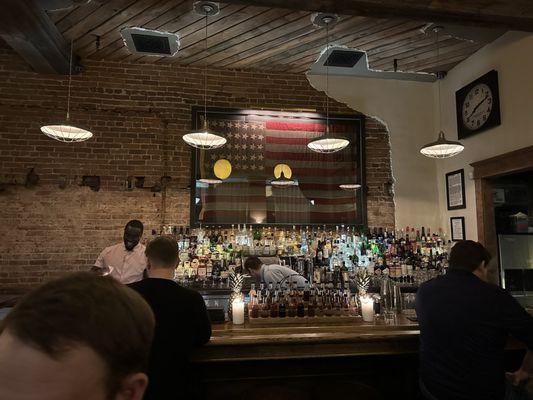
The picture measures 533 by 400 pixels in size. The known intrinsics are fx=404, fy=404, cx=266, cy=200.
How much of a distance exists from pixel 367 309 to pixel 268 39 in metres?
3.79

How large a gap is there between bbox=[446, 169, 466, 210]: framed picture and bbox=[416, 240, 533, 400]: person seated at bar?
4.16 meters

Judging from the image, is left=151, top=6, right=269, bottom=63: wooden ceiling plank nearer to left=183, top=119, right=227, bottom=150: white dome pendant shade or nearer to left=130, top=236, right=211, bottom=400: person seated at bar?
left=183, top=119, right=227, bottom=150: white dome pendant shade

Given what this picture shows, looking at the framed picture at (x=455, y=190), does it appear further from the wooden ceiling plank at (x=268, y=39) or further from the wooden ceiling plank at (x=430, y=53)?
the wooden ceiling plank at (x=268, y=39)

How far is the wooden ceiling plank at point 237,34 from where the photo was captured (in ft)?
15.4

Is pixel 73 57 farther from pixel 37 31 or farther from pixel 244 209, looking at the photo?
pixel 244 209

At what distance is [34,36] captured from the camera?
4.48m

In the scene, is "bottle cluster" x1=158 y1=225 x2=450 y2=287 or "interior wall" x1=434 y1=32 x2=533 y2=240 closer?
"interior wall" x1=434 y1=32 x2=533 y2=240

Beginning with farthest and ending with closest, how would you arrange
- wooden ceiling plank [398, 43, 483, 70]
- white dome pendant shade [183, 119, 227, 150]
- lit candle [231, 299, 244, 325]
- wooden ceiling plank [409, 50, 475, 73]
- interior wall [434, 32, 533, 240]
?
wooden ceiling plank [409, 50, 475, 73] < wooden ceiling plank [398, 43, 483, 70] < interior wall [434, 32, 533, 240] < white dome pendant shade [183, 119, 227, 150] < lit candle [231, 299, 244, 325]

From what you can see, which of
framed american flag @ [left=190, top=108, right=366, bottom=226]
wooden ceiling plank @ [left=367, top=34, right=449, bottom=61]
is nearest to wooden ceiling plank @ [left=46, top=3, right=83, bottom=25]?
framed american flag @ [left=190, top=108, right=366, bottom=226]

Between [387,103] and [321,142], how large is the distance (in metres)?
2.51

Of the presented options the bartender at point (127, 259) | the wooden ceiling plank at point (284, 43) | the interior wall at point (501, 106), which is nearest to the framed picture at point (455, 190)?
the interior wall at point (501, 106)

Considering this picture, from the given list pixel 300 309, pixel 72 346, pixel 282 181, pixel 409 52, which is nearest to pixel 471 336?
pixel 300 309

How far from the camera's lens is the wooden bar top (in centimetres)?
255

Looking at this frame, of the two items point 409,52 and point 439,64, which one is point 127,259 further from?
point 439,64
